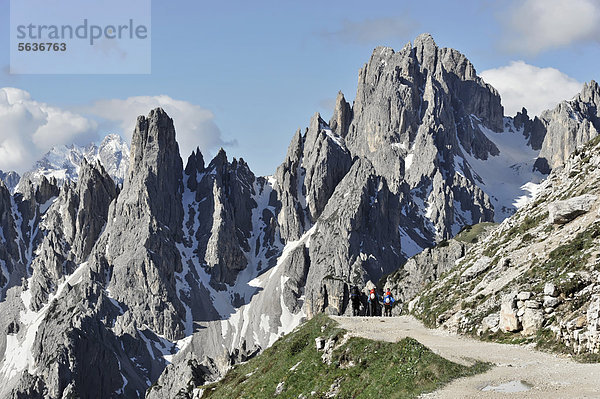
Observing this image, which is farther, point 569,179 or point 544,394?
point 569,179

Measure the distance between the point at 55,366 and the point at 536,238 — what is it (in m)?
183

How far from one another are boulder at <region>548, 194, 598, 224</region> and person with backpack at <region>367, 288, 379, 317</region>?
59.0 ft

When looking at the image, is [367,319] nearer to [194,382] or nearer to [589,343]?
[589,343]

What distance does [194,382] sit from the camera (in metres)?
118

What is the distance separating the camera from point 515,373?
27.4m

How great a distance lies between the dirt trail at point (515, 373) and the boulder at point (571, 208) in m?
15.2

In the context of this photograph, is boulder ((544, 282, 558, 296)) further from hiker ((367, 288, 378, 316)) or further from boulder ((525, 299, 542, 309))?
hiker ((367, 288, 378, 316))

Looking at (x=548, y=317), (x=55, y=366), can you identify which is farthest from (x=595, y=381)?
(x=55, y=366)

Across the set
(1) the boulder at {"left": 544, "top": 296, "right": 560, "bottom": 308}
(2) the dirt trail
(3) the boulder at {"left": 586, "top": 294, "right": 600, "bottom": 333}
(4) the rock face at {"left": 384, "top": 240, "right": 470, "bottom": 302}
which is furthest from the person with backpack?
(4) the rock face at {"left": 384, "top": 240, "right": 470, "bottom": 302}

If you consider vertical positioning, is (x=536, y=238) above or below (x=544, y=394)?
above

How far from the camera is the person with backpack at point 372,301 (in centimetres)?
5794

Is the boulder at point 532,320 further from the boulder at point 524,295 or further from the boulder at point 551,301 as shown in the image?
the boulder at point 524,295

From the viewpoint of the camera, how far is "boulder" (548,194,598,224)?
4606 centimetres

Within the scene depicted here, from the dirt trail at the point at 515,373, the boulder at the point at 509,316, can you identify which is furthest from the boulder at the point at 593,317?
the boulder at the point at 509,316
